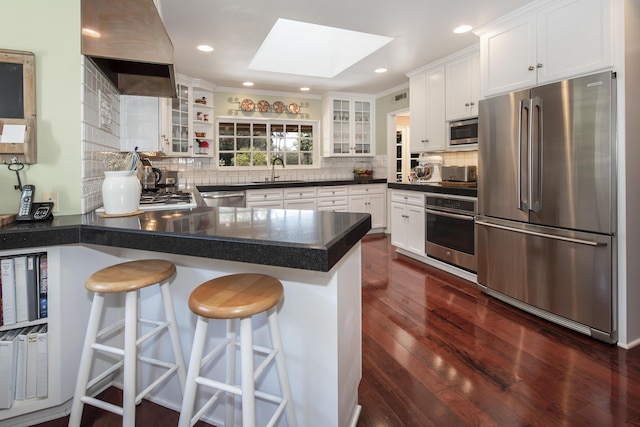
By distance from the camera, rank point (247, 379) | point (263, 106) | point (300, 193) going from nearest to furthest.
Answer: point (247, 379)
point (300, 193)
point (263, 106)

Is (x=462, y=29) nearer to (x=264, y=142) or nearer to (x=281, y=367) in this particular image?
(x=281, y=367)

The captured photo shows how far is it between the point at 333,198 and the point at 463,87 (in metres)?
2.58

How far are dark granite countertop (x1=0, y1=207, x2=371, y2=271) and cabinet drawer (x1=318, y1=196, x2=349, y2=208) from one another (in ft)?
13.0

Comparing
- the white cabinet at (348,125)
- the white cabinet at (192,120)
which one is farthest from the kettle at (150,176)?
the white cabinet at (348,125)

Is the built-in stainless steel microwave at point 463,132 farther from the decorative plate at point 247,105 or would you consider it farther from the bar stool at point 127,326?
the bar stool at point 127,326

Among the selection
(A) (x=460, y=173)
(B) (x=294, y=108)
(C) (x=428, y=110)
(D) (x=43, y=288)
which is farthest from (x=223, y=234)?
(B) (x=294, y=108)

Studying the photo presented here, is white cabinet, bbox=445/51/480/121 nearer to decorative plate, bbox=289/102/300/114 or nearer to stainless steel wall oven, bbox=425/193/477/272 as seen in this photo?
stainless steel wall oven, bbox=425/193/477/272

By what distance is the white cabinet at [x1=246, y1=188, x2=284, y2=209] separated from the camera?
517 cm

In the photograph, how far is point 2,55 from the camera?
1.62 m

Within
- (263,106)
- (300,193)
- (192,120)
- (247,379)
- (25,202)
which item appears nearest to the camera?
(247,379)

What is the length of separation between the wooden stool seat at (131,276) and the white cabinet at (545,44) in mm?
2849

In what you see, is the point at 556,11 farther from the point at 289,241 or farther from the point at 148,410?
the point at 148,410

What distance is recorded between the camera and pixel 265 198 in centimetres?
526

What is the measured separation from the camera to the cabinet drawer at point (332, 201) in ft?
18.7
